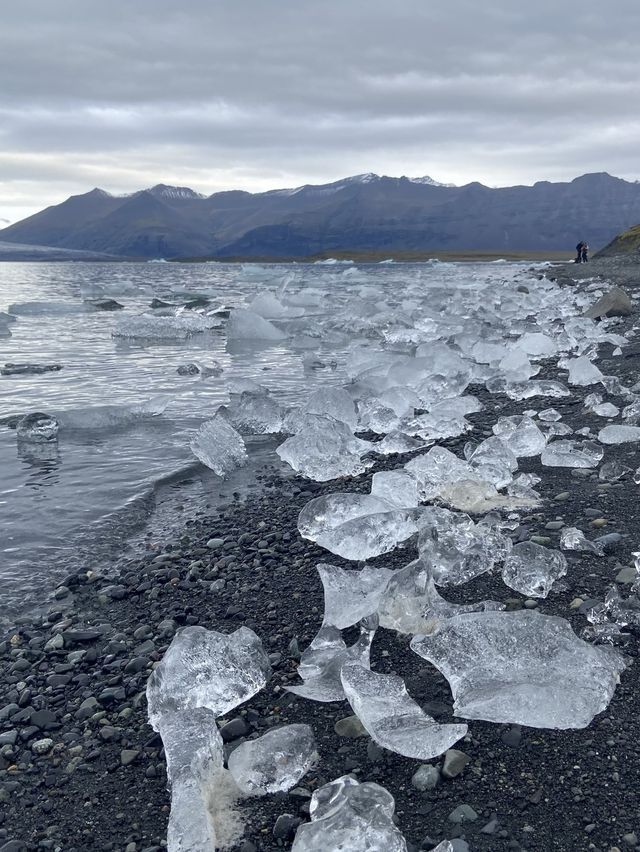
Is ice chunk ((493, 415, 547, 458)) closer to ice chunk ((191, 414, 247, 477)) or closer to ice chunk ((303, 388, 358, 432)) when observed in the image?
ice chunk ((303, 388, 358, 432))

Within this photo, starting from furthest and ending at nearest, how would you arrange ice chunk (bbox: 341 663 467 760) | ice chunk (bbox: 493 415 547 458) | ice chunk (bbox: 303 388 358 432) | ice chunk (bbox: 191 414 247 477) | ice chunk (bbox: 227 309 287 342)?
1. ice chunk (bbox: 227 309 287 342)
2. ice chunk (bbox: 303 388 358 432)
3. ice chunk (bbox: 191 414 247 477)
4. ice chunk (bbox: 493 415 547 458)
5. ice chunk (bbox: 341 663 467 760)

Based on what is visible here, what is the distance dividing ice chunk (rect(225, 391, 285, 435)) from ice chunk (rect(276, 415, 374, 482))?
1.00 m

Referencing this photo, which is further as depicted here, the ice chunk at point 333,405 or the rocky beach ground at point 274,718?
the ice chunk at point 333,405

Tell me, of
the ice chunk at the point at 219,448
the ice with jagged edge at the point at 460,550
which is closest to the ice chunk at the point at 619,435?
the ice with jagged edge at the point at 460,550

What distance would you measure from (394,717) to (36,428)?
484 centimetres

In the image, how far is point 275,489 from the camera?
473 cm

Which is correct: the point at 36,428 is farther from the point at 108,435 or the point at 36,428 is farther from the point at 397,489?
the point at 397,489

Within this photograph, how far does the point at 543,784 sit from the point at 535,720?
0.64ft

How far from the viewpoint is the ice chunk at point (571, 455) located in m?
4.23

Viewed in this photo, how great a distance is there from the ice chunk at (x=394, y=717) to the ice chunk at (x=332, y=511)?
1346 mm

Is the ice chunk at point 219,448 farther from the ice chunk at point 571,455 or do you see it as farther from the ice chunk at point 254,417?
the ice chunk at point 571,455

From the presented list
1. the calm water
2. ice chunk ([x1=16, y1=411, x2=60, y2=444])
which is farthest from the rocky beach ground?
ice chunk ([x1=16, y1=411, x2=60, y2=444])

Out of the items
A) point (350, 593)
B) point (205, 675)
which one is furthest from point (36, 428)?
point (205, 675)

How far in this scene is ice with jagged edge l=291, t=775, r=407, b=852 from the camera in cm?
156
